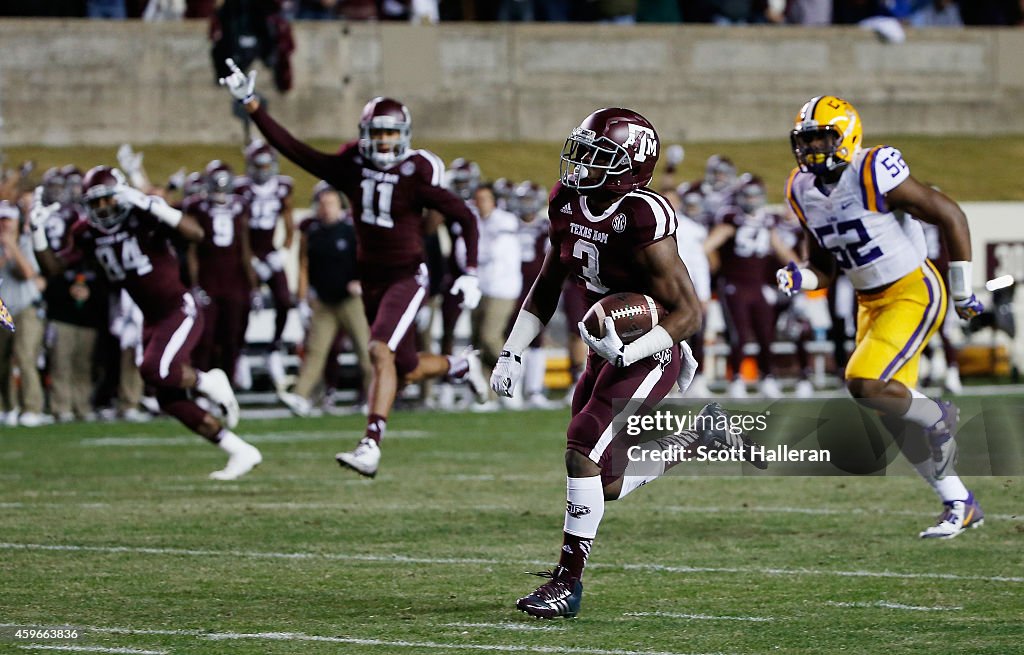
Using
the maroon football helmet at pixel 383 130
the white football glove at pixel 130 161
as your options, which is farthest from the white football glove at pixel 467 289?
the white football glove at pixel 130 161

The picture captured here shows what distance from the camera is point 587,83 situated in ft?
74.6

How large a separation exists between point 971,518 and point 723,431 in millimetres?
1766

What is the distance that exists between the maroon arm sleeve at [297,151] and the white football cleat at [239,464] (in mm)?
1622

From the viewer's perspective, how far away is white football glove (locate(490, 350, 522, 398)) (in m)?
6.31

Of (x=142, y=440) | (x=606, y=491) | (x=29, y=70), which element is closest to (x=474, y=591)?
(x=606, y=491)

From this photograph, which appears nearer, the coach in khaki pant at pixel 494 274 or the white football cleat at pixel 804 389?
the coach in khaki pant at pixel 494 274

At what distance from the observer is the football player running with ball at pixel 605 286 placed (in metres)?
5.97

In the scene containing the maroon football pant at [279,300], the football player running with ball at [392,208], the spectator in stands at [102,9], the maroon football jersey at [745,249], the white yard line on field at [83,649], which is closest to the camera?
the white yard line on field at [83,649]

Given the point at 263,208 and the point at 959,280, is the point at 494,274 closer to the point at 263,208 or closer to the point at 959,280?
the point at 263,208

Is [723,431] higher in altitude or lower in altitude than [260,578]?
higher

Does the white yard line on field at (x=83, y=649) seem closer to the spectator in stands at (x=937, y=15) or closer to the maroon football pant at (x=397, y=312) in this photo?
the maroon football pant at (x=397, y=312)

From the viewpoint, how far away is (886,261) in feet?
26.4

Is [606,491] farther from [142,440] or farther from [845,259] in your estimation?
[142,440]

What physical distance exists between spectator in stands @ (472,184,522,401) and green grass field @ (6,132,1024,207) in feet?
14.6
